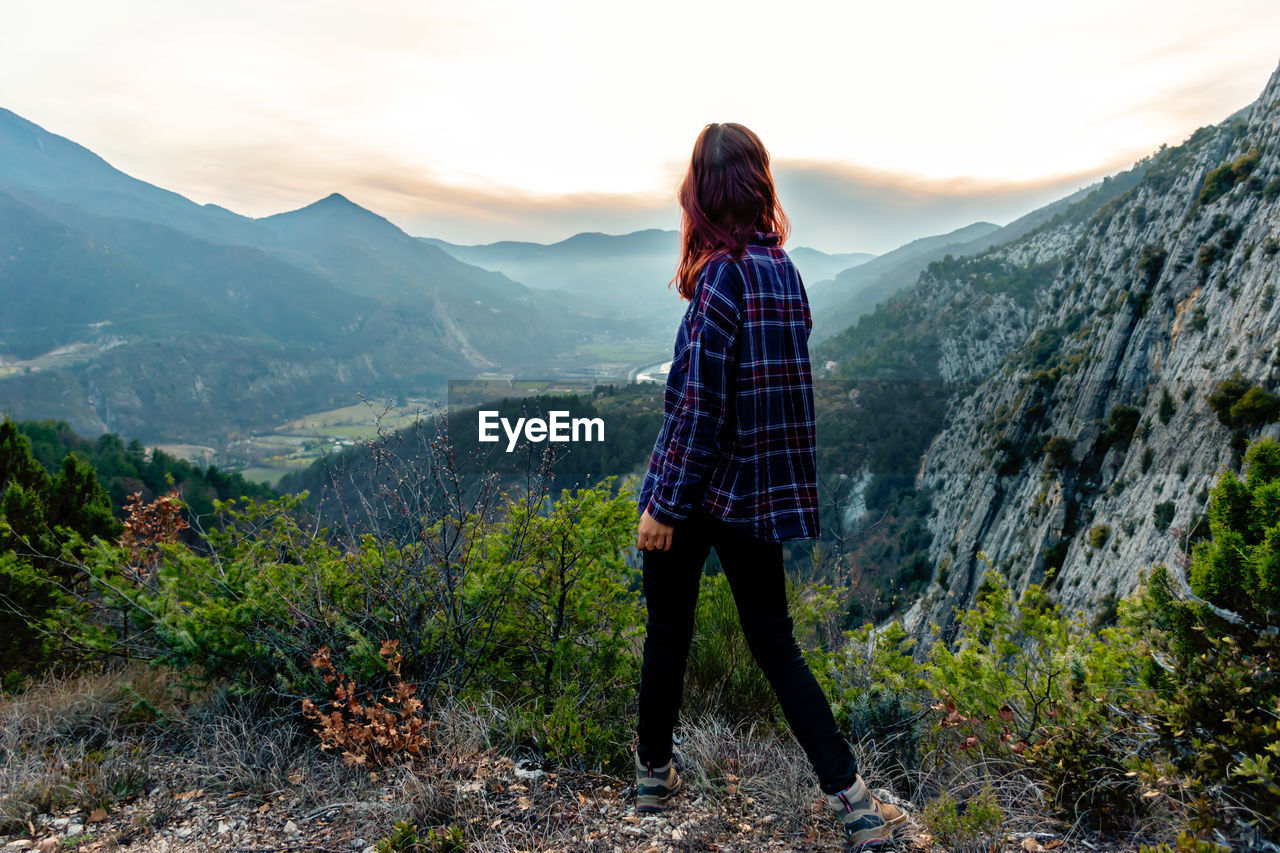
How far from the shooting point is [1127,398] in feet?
110

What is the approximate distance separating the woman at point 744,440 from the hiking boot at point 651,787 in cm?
51

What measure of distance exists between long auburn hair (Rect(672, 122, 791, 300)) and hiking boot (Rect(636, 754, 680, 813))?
1.59m

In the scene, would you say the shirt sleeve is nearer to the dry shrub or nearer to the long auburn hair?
the long auburn hair

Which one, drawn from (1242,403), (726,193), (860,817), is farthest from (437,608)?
(1242,403)

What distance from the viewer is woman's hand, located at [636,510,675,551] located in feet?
6.16

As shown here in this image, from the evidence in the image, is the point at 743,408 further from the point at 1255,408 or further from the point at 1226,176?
the point at 1226,176

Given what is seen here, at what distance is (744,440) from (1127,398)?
40345mm

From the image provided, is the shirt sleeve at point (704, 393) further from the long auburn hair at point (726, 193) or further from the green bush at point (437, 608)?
the green bush at point (437, 608)

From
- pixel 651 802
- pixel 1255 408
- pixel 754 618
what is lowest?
pixel 1255 408

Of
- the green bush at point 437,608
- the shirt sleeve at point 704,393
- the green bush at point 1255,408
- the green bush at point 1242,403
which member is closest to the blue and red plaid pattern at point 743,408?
the shirt sleeve at point 704,393

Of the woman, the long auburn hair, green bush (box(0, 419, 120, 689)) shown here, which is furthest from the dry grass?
the long auburn hair

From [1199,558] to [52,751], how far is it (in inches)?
168

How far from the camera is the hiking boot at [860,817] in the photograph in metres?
1.91

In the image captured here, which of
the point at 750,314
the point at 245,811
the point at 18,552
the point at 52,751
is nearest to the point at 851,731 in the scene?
the point at 750,314
